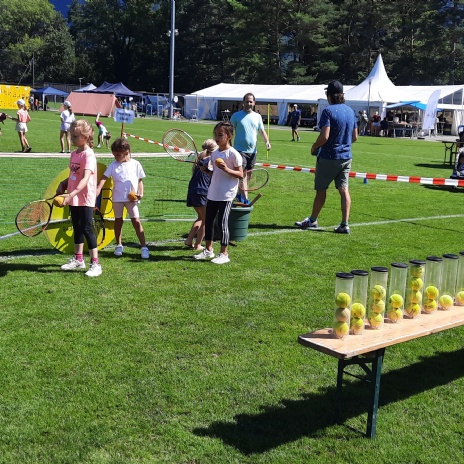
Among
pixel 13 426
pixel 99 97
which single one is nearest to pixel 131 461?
pixel 13 426

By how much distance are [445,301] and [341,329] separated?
3.17 feet

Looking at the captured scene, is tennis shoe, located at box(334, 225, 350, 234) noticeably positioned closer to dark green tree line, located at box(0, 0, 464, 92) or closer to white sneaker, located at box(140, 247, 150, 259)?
white sneaker, located at box(140, 247, 150, 259)

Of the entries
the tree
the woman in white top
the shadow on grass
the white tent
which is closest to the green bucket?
the shadow on grass

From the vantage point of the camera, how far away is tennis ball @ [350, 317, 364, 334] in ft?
12.5

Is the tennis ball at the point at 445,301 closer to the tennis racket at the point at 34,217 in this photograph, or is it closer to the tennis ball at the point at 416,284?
the tennis ball at the point at 416,284

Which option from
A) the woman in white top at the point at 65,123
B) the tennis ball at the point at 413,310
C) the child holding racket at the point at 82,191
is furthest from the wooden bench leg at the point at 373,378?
the woman in white top at the point at 65,123

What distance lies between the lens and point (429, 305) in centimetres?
424

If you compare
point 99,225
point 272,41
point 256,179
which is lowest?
point 99,225

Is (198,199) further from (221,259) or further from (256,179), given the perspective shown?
(256,179)

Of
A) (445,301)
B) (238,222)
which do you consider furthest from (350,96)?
(445,301)

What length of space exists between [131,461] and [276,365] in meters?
1.59

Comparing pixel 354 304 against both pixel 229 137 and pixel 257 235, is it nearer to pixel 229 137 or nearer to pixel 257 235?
pixel 229 137

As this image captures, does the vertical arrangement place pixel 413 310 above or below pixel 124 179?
below

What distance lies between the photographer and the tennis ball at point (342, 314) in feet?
12.3
